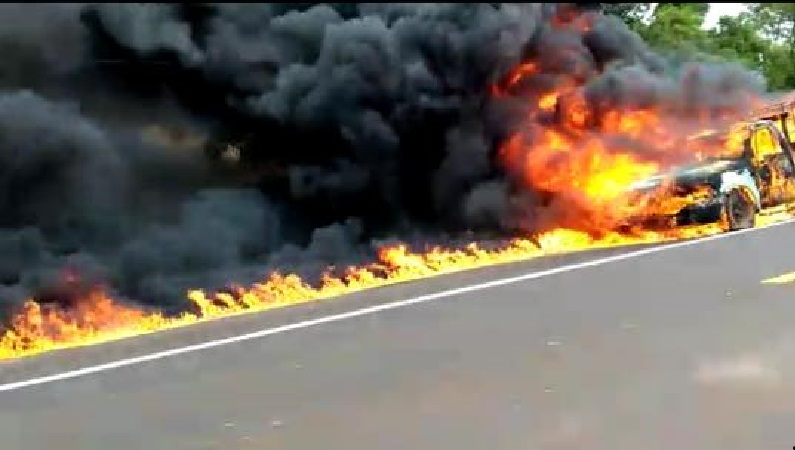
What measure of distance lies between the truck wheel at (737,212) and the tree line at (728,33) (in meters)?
2.32

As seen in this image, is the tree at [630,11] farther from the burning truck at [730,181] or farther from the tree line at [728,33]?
the burning truck at [730,181]

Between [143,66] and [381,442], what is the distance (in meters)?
5.53

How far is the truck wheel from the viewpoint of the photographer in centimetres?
899

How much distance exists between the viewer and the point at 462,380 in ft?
15.4

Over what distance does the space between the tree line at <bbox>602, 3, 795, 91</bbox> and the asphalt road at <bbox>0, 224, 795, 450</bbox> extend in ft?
16.4

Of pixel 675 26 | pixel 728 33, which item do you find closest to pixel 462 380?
pixel 675 26

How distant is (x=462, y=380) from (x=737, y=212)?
519 cm

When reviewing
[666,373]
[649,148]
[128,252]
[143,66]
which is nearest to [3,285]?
[128,252]

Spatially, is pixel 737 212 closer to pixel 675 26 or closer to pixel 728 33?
pixel 675 26

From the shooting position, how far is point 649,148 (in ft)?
32.0

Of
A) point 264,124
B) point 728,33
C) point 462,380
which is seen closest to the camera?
point 462,380

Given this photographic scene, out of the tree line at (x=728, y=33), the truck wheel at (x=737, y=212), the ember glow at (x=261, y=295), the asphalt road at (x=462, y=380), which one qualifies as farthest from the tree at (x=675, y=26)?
the asphalt road at (x=462, y=380)

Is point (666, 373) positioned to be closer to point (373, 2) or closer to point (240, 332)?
point (240, 332)

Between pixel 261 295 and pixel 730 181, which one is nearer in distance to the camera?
pixel 261 295
